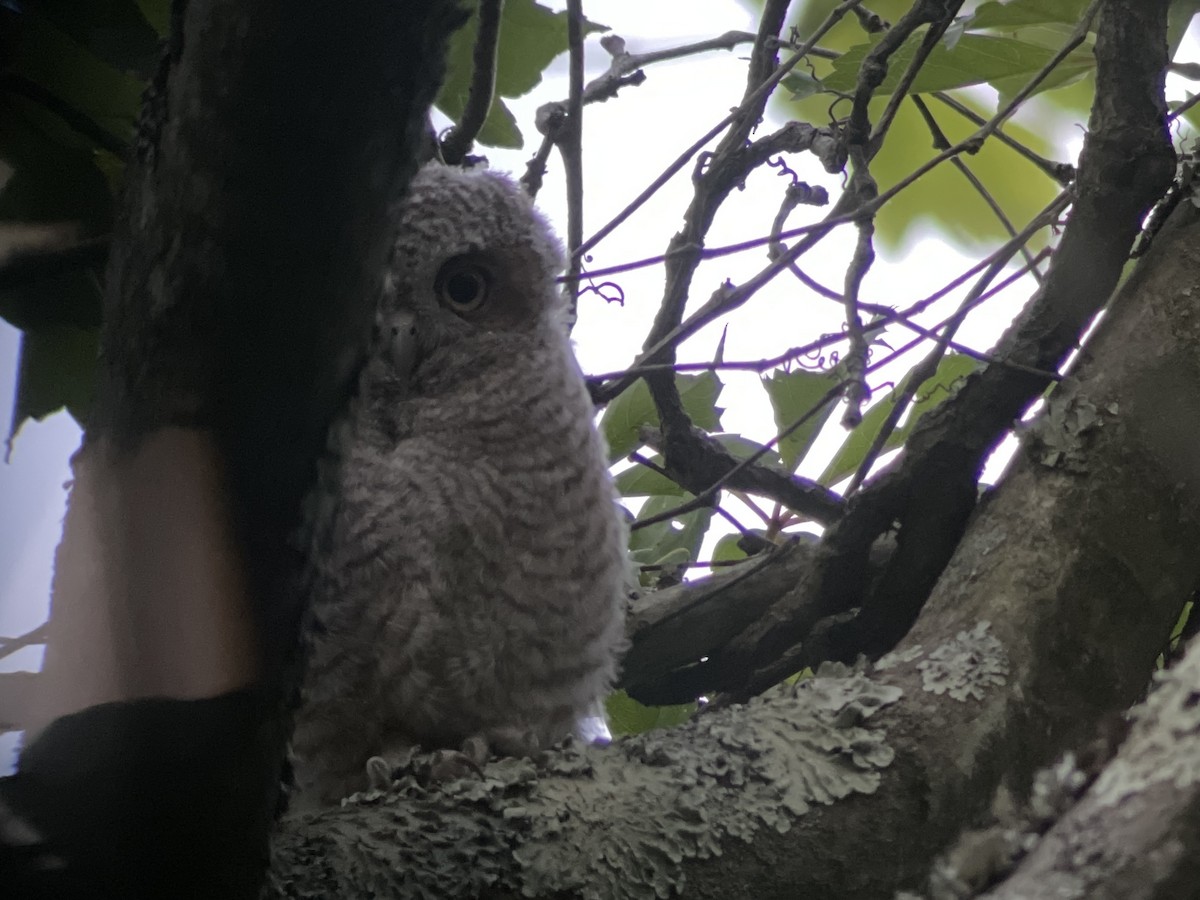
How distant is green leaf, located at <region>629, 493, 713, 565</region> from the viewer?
4.14ft

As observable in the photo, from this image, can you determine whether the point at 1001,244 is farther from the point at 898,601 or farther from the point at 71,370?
the point at 71,370

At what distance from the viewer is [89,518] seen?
1.28 feet

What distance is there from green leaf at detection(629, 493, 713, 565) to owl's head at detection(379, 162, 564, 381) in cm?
29

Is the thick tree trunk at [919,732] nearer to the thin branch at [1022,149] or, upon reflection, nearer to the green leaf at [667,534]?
the thin branch at [1022,149]

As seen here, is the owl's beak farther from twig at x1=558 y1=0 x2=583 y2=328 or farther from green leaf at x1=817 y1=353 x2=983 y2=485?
green leaf at x1=817 y1=353 x2=983 y2=485

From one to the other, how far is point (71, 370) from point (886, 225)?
3.21 ft

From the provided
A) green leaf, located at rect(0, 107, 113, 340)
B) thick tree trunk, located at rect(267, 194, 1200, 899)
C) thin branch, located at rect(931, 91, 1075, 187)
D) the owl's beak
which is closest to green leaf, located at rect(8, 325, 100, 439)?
green leaf, located at rect(0, 107, 113, 340)

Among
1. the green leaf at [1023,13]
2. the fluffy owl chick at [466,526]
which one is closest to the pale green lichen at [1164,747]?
the fluffy owl chick at [466,526]

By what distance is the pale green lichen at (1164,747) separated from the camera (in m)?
0.34

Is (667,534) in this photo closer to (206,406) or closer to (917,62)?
(917,62)

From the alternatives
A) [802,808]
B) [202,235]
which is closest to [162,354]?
[202,235]

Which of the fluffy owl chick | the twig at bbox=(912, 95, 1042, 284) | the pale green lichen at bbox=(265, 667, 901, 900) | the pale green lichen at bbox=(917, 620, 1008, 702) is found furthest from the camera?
the twig at bbox=(912, 95, 1042, 284)

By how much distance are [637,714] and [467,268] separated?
0.55 meters

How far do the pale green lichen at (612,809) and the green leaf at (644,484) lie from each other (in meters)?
0.50
